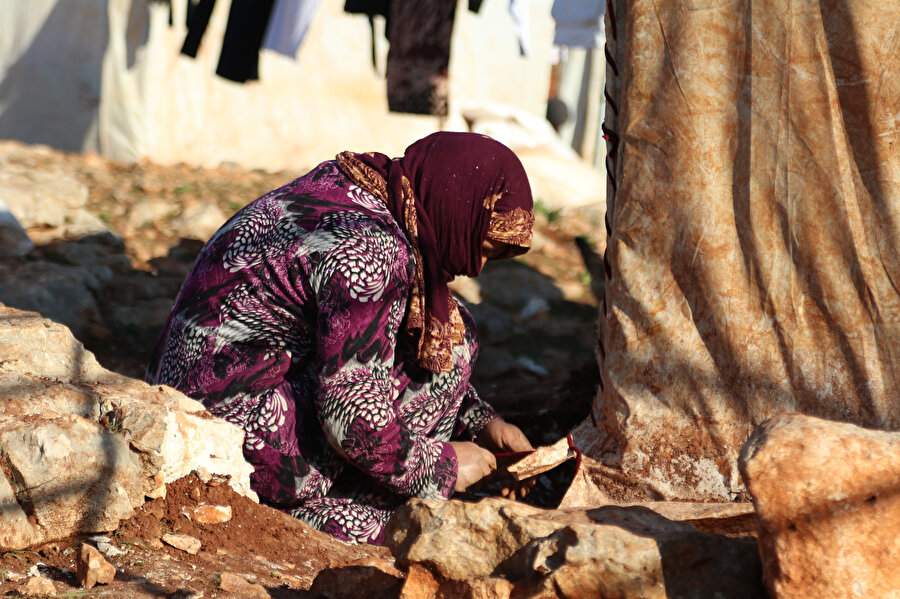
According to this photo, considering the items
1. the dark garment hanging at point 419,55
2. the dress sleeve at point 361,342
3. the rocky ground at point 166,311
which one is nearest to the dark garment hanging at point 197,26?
the rocky ground at point 166,311

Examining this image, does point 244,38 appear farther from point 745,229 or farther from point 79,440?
point 79,440

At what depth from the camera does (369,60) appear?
8.52 meters

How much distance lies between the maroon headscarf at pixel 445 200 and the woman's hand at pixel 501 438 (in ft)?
1.97

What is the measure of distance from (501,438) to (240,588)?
1.40 m

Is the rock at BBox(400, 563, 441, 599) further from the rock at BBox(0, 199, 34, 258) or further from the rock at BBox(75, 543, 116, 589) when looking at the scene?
the rock at BBox(0, 199, 34, 258)

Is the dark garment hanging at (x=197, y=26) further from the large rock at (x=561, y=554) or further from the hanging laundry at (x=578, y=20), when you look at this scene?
the large rock at (x=561, y=554)

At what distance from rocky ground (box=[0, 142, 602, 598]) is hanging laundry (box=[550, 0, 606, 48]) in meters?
1.37

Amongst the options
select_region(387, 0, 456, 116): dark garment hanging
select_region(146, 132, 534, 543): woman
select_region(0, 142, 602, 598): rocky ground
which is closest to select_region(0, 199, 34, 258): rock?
select_region(0, 142, 602, 598): rocky ground

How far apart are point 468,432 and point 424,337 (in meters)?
0.62

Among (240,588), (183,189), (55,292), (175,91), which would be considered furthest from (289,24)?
(240,588)

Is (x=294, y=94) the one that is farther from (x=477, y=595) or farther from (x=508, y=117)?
(x=477, y=595)

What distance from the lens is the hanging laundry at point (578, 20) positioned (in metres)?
6.75

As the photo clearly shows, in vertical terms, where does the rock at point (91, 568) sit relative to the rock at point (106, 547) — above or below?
above

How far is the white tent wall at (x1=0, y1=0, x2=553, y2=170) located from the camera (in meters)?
7.17
